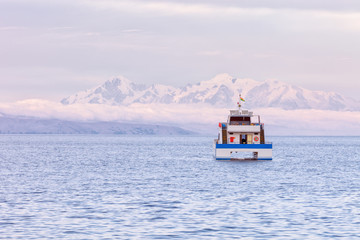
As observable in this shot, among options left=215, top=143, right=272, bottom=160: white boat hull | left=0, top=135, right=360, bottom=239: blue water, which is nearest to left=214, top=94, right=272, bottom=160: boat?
left=215, top=143, right=272, bottom=160: white boat hull

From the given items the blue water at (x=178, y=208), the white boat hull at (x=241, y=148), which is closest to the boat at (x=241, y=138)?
the white boat hull at (x=241, y=148)

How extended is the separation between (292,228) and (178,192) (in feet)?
59.0

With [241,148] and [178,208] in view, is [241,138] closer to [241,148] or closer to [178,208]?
[241,148]

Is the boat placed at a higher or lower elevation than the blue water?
higher

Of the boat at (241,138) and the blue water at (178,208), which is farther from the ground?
the boat at (241,138)

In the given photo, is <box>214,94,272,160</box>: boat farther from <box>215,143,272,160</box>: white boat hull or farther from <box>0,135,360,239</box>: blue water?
<box>0,135,360,239</box>: blue water

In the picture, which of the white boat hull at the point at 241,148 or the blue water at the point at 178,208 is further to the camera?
the white boat hull at the point at 241,148

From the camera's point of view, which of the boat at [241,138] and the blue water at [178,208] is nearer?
the blue water at [178,208]

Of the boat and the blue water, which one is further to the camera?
the boat

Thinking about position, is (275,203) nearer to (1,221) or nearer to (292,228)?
(292,228)

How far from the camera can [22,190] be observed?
50.1m

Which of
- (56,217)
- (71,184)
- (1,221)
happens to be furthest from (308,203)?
(71,184)

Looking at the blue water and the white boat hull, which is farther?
the white boat hull

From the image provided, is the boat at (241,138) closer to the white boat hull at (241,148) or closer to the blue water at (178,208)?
the white boat hull at (241,148)
